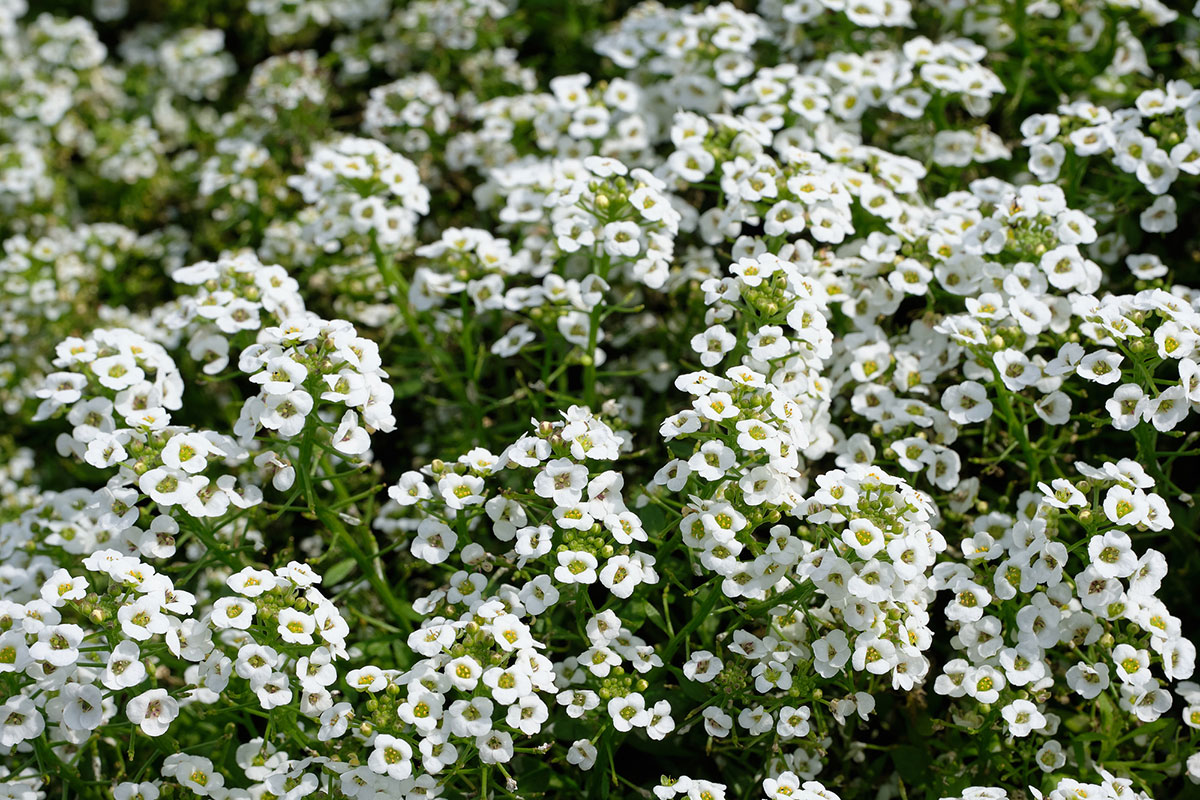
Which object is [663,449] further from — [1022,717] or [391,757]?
[391,757]

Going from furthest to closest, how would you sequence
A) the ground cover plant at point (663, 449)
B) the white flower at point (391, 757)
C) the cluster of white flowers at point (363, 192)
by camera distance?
the cluster of white flowers at point (363, 192) → the ground cover plant at point (663, 449) → the white flower at point (391, 757)

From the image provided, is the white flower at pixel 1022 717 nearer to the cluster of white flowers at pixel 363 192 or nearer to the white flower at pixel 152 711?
the white flower at pixel 152 711

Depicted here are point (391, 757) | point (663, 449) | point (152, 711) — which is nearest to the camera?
point (391, 757)

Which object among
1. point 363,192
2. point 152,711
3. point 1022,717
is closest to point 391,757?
point 152,711

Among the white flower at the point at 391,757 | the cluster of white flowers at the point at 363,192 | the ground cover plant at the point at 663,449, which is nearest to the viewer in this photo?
the white flower at the point at 391,757

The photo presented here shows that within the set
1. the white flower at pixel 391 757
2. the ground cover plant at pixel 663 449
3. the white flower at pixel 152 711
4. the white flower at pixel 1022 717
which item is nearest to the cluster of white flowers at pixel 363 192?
the ground cover plant at pixel 663 449

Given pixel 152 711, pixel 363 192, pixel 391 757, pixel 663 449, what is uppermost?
pixel 363 192

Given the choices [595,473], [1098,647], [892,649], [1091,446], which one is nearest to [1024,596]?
[1098,647]

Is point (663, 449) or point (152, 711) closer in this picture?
point (152, 711)

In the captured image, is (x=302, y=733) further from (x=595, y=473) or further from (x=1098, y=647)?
(x=1098, y=647)
